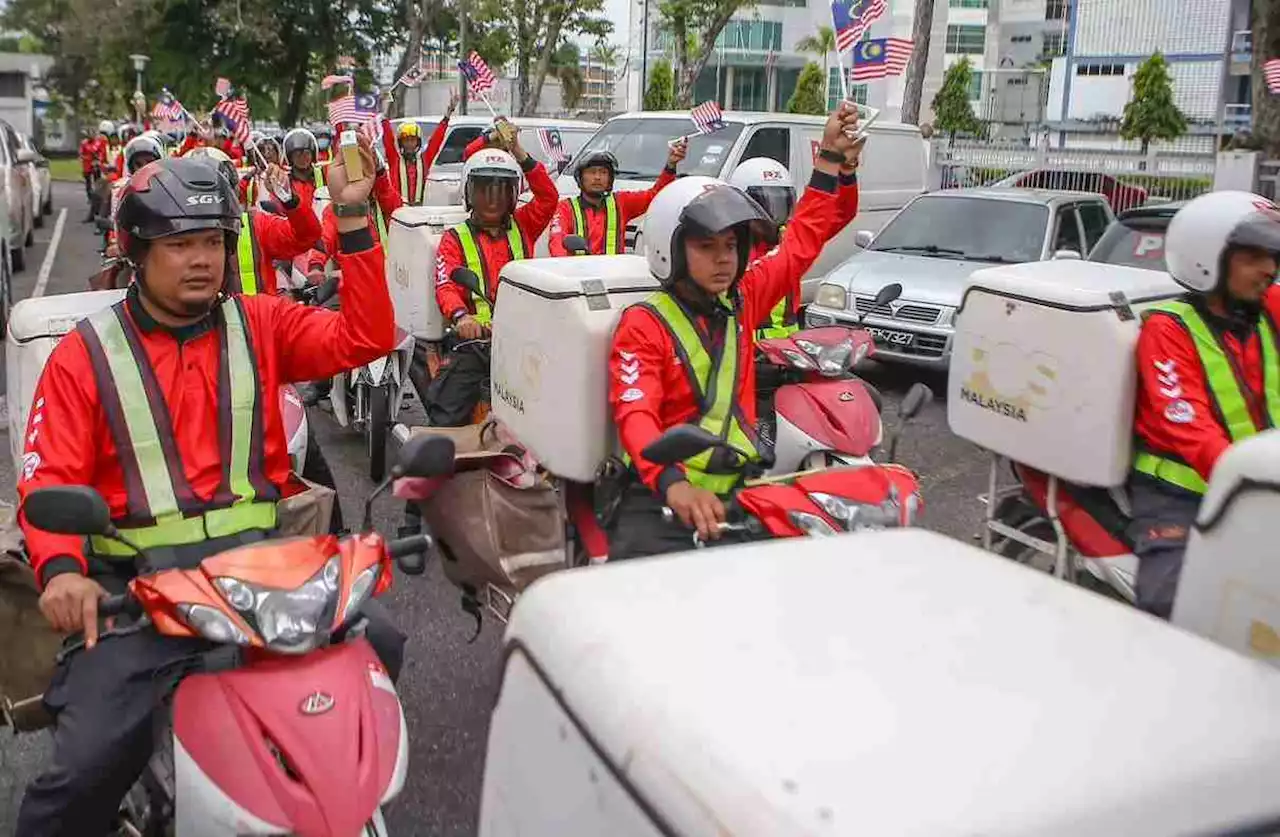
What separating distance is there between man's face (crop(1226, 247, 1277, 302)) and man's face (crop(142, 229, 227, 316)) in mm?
2820

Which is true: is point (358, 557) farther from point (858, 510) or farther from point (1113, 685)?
point (1113, 685)

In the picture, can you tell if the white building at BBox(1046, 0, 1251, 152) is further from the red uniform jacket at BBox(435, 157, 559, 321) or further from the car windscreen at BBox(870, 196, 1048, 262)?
the red uniform jacket at BBox(435, 157, 559, 321)

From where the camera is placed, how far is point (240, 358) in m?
3.07

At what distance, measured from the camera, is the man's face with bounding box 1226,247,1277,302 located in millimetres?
3668

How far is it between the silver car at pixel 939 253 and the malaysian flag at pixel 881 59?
1.89 metres

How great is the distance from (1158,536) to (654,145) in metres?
9.19

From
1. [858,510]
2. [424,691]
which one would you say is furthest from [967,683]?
[424,691]

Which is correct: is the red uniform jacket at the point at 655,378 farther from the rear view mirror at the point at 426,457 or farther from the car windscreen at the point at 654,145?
the car windscreen at the point at 654,145

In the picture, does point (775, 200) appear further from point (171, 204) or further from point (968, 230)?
point (968, 230)

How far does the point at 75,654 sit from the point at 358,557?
2.18 feet

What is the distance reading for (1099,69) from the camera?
38.8 m

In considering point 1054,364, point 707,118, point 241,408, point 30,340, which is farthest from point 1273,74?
point 241,408

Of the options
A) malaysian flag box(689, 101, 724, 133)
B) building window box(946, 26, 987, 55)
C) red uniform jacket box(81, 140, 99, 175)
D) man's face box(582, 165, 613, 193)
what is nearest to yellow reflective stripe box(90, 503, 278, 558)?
man's face box(582, 165, 613, 193)

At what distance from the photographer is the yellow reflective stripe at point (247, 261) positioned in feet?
20.7
